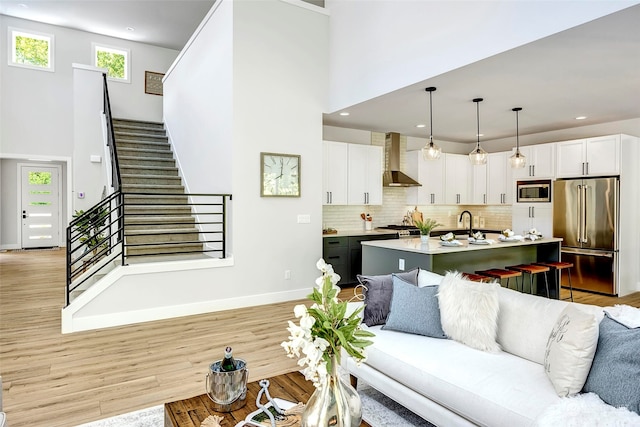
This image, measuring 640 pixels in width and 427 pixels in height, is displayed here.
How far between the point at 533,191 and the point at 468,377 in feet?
19.0

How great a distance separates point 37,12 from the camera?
7.81 meters

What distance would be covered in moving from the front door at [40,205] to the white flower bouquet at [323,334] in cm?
1162

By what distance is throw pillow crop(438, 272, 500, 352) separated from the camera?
234cm

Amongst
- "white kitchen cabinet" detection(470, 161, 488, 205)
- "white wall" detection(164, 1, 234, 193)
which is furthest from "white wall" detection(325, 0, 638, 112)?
"white kitchen cabinet" detection(470, 161, 488, 205)

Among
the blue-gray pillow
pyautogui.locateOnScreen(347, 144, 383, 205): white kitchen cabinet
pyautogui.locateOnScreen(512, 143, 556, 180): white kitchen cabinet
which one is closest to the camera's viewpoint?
the blue-gray pillow

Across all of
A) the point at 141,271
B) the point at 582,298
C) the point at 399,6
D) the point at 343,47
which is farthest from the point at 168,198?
the point at 582,298

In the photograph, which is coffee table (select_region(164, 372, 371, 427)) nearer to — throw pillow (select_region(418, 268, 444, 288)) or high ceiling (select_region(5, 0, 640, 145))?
throw pillow (select_region(418, 268, 444, 288))

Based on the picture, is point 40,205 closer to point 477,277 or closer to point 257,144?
point 257,144

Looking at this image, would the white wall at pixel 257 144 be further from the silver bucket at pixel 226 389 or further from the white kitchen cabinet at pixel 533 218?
the white kitchen cabinet at pixel 533 218

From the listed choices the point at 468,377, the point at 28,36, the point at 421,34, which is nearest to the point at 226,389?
the point at 468,377

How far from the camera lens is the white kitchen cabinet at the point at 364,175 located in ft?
21.7

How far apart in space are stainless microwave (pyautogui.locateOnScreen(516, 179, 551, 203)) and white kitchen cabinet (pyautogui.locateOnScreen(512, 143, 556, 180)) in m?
0.12

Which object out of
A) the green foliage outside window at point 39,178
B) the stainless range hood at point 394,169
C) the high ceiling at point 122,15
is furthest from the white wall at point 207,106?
the green foliage outside window at point 39,178

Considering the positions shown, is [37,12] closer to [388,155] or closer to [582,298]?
[388,155]
